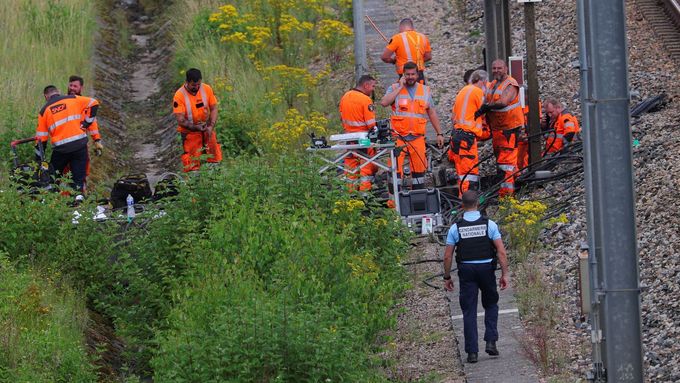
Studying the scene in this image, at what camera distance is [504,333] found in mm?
11750

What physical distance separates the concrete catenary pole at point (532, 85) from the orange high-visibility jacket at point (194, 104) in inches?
155

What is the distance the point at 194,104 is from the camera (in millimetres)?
16719

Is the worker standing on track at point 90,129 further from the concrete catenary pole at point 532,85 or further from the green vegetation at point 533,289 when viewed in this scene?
the concrete catenary pole at point 532,85

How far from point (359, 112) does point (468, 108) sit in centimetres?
131

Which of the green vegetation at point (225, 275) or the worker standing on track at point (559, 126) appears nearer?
the green vegetation at point (225, 275)

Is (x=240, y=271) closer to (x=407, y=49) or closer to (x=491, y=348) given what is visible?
(x=491, y=348)

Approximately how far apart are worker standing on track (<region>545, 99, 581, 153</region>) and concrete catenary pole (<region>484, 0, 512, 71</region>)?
1580 mm

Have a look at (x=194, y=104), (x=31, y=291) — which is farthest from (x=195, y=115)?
(x=31, y=291)

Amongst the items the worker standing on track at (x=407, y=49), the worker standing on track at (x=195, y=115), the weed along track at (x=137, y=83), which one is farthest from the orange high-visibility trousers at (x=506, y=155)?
the weed along track at (x=137, y=83)

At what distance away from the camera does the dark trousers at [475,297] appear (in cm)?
1105

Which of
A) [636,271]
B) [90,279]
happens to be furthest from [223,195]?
[636,271]

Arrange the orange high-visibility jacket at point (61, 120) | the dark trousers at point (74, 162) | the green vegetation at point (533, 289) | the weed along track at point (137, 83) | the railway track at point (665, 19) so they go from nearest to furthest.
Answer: the green vegetation at point (533, 289), the orange high-visibility jacket at point (61, 120), the dark trousers at point (74, 162), the railway track at point (665, 19), the weed along track at point (137, 83)

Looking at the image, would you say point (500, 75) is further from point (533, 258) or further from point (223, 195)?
point (223, 195)

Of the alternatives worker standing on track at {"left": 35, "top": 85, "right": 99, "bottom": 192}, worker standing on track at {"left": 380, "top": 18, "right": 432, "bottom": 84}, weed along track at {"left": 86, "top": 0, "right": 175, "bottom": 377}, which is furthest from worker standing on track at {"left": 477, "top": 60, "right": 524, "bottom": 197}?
weed along track at {"left": 86, "top": 0, "right": 175, "bottom": 377}
